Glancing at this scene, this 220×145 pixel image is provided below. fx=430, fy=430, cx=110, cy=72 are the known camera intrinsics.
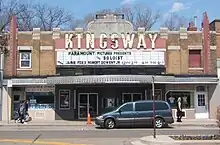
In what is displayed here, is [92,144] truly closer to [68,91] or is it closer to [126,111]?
[126,111]

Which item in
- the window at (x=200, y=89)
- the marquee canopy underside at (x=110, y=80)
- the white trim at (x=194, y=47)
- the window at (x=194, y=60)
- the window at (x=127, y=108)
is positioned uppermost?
the white trim at (x=194, y=47)

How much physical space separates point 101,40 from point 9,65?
7892 mm

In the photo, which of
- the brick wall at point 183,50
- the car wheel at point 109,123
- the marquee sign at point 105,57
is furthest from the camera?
the brick wall at point 183,50

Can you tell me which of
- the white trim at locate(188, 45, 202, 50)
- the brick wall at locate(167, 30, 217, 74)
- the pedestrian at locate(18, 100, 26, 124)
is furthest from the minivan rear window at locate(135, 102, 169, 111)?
the pedestrian at locate(18, 100, 26, 124)

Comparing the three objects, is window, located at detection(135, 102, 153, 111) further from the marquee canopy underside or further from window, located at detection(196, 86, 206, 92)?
window, located at detection(196, 86, 206, 92)

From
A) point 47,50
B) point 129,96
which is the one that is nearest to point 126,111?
→ point 129,96

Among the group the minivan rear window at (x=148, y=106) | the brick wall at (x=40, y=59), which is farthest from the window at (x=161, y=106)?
the brick wall at (x=40, y=59)

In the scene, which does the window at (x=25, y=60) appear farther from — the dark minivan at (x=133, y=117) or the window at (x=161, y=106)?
the window at (x=161, y=106)

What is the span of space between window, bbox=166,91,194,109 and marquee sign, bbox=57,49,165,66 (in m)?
3.19

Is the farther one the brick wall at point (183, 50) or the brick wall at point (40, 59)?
the brick wall at point (183, 50)

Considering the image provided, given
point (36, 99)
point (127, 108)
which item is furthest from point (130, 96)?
point (127, 108)

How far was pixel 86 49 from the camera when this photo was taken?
35125 mm

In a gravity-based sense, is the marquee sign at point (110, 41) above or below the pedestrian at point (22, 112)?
above

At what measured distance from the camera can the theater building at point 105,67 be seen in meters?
34.9
